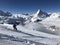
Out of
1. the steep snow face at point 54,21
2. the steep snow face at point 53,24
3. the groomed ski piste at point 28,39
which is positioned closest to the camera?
the groomed ski piste at point 28,39

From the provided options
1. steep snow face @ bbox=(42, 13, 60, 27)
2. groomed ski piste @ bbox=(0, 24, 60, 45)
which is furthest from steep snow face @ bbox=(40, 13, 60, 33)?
groomed ski piste @ bbox=(0, 24, 60, 45)

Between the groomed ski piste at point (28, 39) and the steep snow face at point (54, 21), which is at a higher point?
the steep snow face at point (54, 21)

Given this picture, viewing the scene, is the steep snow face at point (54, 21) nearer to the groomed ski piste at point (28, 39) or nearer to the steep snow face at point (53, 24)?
the steep snow face at point (53, 24)

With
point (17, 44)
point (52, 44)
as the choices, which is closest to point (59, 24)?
point (52, 44)

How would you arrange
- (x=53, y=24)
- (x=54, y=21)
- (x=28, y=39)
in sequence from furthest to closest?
1. (x=54, y=21)
2. (x=53, y=24)
3. (x=28, y=39)

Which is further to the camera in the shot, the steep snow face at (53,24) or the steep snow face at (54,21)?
the steep snow face at (54,21)

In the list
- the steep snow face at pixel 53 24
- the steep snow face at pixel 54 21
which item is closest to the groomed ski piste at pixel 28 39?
the steep snow face at pixel 53 24

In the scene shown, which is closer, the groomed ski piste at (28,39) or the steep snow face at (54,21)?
the groomed ski piste at (28,39)

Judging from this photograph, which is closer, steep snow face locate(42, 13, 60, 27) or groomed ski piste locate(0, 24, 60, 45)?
groomed ski piste locate(0, 24, 60, 45)

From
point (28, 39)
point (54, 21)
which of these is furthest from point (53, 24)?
point (28, 39)

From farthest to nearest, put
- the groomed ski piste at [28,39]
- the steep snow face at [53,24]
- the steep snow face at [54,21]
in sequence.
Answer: the steep snow face at [54,21]
the steep snow face at [53,24]
the groomed ski piste at [28,39]

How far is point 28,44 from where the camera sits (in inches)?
611

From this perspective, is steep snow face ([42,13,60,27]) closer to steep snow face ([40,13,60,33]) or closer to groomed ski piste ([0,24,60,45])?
steep snow face ([40,13,60,33])

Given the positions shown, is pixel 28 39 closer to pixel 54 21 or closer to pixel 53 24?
pixel 53 24
